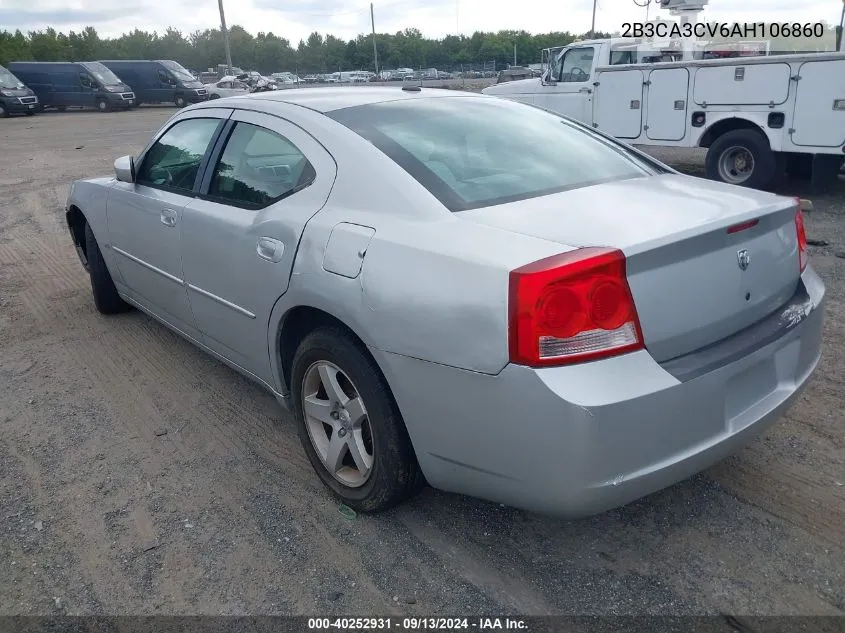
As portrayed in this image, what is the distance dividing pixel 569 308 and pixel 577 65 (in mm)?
10714

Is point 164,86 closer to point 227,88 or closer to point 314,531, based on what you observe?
point 227,88

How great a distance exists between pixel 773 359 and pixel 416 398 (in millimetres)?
1264

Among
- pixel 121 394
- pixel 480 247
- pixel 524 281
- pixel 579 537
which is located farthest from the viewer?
pixel 121 394

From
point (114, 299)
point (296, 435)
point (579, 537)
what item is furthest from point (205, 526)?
point (114, 299)

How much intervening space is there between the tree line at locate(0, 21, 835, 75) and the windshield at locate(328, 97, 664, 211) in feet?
219

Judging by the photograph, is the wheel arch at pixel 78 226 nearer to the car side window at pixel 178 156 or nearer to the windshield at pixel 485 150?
the car side window at pixel 178 156

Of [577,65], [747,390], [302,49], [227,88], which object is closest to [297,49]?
[302,49]

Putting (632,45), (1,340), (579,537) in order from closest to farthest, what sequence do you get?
(579,537)
(1,340)
(632,45)

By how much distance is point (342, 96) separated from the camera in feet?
11.6

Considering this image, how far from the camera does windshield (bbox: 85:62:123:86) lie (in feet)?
103

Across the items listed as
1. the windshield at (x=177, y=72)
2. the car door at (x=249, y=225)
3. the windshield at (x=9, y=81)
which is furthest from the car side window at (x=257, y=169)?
the windshield at (x=177, y=72)

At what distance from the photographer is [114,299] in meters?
5.34

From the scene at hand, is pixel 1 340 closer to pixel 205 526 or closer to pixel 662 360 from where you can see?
pixel 205 526

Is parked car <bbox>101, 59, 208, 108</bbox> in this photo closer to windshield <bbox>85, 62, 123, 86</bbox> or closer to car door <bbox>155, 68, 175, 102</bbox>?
car door <bbox>155, 68, 175, 102</bbox>
